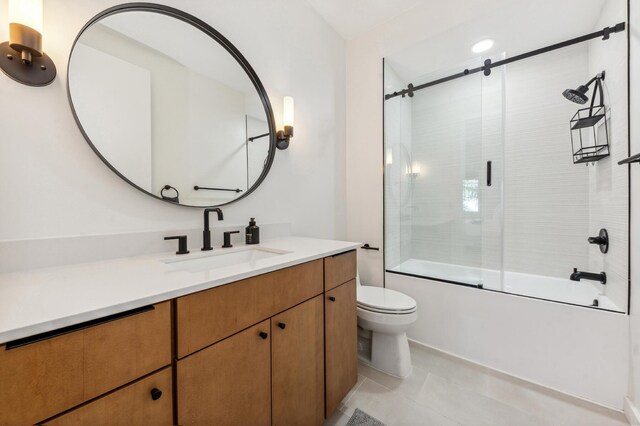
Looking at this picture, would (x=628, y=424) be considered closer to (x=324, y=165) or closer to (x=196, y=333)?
(x=196, y=333)

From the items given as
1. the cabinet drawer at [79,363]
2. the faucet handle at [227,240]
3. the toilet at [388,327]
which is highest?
the faucet handle at [227,240]

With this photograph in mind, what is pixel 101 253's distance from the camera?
0.95m

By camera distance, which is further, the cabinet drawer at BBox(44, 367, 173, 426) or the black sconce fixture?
the black sconce fixture

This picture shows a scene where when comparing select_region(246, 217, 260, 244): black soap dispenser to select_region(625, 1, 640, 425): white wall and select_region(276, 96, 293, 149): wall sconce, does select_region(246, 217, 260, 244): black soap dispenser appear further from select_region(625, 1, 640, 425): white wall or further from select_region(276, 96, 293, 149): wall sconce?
select_region(625, 1, 640, 425): white wall

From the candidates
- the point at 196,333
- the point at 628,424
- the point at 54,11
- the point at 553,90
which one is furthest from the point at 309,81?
the point at 628,424

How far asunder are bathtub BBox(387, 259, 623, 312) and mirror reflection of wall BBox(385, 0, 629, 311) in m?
0.01

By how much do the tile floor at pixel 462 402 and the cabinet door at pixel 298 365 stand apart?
332 millimetres

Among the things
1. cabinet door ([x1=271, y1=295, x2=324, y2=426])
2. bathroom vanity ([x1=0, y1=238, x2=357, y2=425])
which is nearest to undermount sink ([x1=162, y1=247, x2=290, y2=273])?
bathroom vanity ([x1=0, y1=238, x2=357, y2=425])

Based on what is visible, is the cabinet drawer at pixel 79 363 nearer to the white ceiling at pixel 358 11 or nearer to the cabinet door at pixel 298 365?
the cabinet door at pixel 298 365

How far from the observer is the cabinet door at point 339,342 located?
1200 mm

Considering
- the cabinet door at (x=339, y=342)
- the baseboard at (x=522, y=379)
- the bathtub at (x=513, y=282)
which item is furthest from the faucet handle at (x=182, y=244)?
the baseboard at (x=522, y=379)

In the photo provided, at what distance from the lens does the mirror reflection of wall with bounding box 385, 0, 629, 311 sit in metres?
1.77

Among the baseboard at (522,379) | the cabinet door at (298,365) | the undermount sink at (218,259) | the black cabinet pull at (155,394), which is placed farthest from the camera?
the baseboard at (522,379)

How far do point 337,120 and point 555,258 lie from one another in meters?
2.25
